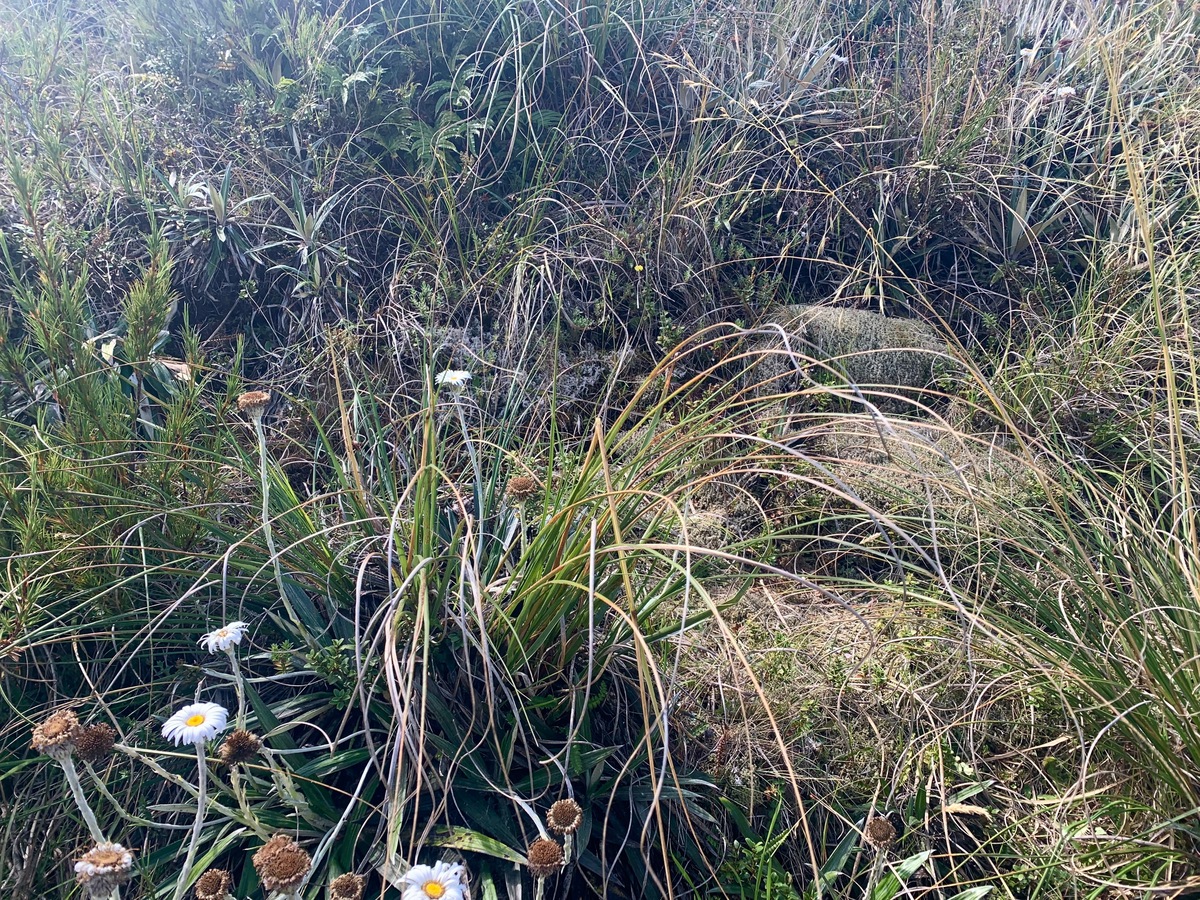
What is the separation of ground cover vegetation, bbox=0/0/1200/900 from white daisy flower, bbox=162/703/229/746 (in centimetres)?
3

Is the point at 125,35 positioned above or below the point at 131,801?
above

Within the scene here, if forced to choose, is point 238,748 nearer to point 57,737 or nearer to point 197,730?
point 197,730

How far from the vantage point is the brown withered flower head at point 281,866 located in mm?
1027

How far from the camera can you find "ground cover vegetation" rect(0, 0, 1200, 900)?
1.45 metres

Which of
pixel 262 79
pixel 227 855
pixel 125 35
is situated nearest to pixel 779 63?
pixel 262 79

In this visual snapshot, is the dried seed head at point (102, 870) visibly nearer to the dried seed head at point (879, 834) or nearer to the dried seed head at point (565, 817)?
the dried seed head at point (565, 817)

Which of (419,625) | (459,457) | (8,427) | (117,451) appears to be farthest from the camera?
(459,457)

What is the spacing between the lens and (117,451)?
176 cm

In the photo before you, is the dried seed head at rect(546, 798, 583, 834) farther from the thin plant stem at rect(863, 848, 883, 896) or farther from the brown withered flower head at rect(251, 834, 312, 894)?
the thin plant stem at rect(863, 848, 883, 896)

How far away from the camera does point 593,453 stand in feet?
5.25

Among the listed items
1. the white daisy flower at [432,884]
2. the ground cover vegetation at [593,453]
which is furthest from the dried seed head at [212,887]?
the white daisy flower at [432,884]

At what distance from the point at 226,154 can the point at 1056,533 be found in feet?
8.96

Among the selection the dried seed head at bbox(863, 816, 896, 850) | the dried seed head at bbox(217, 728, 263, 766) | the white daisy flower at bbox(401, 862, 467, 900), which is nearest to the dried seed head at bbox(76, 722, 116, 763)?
the dried seed head at bbox(217, 728, 263, 766)

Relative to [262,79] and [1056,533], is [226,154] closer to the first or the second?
[262,79]
